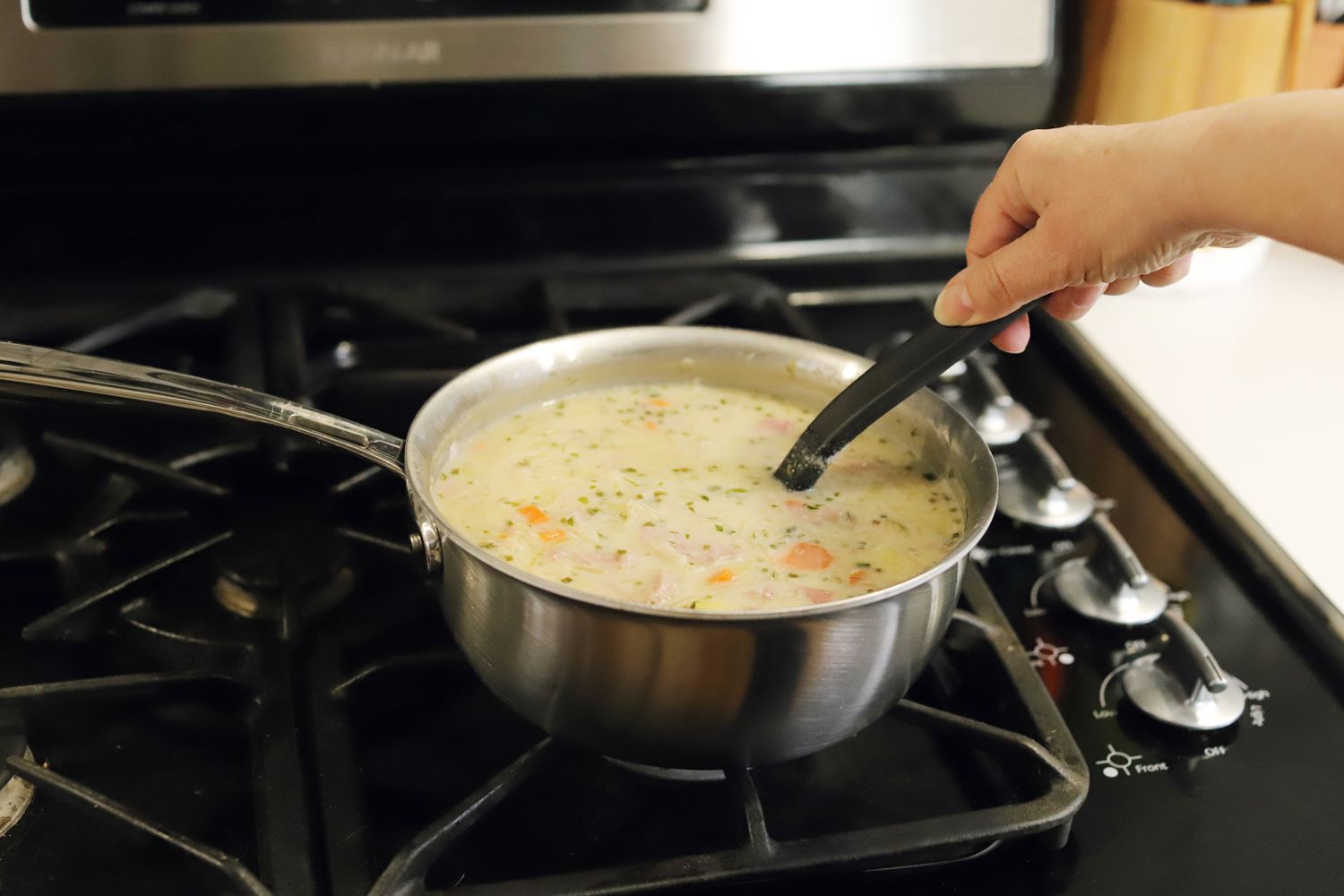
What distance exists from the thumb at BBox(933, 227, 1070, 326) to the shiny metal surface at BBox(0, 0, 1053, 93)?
0.41 meters

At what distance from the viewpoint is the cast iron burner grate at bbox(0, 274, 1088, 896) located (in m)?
0.64

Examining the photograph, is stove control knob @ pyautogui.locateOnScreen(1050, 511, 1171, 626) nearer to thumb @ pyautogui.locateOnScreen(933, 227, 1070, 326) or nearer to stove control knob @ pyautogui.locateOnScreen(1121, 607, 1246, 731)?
stove control knob @ pyautogui.locateOnScreen(1121, 607, 1246, 731)

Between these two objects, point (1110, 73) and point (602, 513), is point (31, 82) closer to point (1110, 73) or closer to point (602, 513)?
point (602, 513)

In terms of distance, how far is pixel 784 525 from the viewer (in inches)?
31.9

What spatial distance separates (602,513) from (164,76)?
1.70 ft

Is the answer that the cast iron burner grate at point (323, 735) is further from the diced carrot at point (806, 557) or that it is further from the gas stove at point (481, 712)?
the diced carrot at point (806, 557)

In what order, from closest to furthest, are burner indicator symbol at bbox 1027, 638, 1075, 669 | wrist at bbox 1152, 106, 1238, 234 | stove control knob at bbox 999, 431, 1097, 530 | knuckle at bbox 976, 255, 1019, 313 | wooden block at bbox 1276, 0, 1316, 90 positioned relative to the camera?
wrist at bbox 1152, 106, 1238, 234 → knuckle at bbox 976, 255, 1019, 313 → burner indicator symbol at bbox 1027, 638, 1075, 669 → stove control knob at bbox 999, 431, 1097, 530 → wooden block at bbox 1276, 0, 1316, 90

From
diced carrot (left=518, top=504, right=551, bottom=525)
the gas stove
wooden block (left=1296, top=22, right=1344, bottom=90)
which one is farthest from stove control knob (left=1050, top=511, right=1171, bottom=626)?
wooden block (left=1296, top=22, right=1344, bottom=90)

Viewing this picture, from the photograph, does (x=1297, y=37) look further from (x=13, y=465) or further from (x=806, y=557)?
(x=13, y=465)

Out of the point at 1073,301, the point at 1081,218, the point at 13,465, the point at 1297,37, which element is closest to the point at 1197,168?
the point at 1081,218

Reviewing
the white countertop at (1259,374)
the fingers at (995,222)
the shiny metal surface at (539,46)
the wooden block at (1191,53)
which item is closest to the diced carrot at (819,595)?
the fingers at (995,222)

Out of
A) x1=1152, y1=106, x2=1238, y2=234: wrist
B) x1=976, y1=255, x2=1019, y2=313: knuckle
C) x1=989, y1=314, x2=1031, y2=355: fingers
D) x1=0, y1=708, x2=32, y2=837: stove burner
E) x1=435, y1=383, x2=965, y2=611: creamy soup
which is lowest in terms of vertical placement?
x1=0, y1=708, x2=32, y2=837: stove burner

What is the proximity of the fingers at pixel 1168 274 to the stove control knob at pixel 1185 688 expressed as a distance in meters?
0.22

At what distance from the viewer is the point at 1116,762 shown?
29.1 inches
